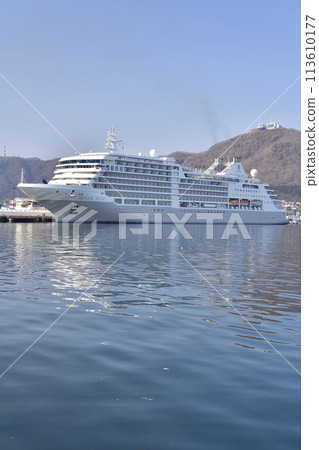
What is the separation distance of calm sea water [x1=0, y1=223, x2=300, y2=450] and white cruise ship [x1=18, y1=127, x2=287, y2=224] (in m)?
81.6

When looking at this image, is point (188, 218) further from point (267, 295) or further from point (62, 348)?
point (62, 348)

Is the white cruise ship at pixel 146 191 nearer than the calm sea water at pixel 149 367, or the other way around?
the calm sea water at pixel 149 367

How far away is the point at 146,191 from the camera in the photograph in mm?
115688

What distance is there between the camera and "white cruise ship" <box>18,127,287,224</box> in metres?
101

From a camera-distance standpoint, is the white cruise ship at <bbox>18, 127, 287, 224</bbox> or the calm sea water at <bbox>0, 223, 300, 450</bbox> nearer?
the calm sea water at <bbox>0, 223, 300, 450</bbox>

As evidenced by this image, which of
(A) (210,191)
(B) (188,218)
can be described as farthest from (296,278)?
(A) (210,191)

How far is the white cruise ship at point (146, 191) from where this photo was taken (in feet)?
333

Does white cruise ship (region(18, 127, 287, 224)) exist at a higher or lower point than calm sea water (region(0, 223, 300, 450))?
higher

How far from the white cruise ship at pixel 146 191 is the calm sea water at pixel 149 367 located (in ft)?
268

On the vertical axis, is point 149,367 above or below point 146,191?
below

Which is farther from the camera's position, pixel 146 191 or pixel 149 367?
pixel 146 191

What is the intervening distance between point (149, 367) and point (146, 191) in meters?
107

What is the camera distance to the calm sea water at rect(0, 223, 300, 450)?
694 cm

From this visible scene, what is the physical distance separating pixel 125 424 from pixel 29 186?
9348 centimetres
